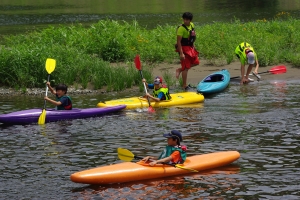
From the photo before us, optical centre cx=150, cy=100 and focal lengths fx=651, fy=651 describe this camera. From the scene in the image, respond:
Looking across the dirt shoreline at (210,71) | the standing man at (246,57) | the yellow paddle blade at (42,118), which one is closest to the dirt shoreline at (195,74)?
the dirt shoreline at (210,71)

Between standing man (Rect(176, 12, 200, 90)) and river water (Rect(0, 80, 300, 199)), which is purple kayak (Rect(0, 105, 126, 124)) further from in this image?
standing man (Rect(176, 12, 200, 90))

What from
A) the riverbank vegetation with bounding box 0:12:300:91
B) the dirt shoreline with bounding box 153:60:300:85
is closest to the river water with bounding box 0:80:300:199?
the riverbank vegetation with bounding box 0:12:300:91

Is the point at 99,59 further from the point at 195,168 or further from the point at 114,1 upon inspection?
the point at 114,1

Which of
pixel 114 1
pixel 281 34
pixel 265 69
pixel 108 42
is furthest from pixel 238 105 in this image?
pixel 114 1

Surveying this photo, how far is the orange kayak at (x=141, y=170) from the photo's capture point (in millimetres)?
8555

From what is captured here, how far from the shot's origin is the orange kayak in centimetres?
855

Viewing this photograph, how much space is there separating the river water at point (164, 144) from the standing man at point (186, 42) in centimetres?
112

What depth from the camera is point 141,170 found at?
8891 mm

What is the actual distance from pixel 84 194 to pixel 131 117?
4822mm

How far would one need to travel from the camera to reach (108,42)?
60.7ft

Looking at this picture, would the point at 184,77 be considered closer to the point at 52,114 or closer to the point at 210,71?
the point at 210,71

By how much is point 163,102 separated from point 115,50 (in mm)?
4753

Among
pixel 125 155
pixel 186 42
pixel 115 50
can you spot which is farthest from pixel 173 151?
pixel 115 50

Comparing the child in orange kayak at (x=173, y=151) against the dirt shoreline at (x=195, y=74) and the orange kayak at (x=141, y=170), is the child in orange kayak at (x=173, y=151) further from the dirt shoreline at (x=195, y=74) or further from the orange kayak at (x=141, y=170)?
the dirt shoreline at (x=195, y=74)
